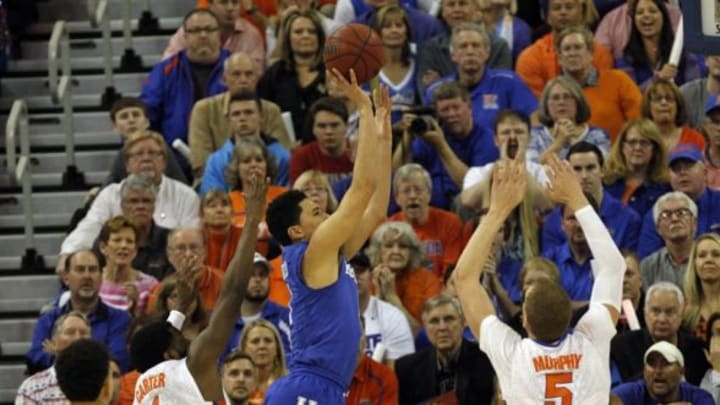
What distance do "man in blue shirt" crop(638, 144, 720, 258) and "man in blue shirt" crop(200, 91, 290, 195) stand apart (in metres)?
2.99

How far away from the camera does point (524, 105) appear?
17.2 meters

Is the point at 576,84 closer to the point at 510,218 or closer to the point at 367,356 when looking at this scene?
the point at 510,218

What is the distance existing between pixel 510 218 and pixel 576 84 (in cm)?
153

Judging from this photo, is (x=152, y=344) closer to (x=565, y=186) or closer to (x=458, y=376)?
(x=565, y=186)

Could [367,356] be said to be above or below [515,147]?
below

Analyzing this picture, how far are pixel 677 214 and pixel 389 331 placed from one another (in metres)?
2.30

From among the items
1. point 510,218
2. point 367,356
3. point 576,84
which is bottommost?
point 367,356

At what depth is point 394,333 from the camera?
49.0 feet

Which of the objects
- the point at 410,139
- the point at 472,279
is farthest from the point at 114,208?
the point at 472,279

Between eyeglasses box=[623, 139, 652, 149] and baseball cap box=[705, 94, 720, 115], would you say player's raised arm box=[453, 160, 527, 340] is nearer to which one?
eyeglasses box=[623, 139, 652, 149]

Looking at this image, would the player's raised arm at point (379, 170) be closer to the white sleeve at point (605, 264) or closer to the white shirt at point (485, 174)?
the white sleeve at point (605, 264)

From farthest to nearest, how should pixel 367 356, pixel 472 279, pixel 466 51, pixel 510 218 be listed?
1. pixel 466 51
2. pixel 510 218
3. pixel 367 356
4. pixel 472 279

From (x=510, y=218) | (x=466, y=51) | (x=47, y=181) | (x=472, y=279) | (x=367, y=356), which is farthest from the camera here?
(x=47, y=181)

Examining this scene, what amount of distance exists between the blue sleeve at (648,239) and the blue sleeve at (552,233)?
0.60 metres
